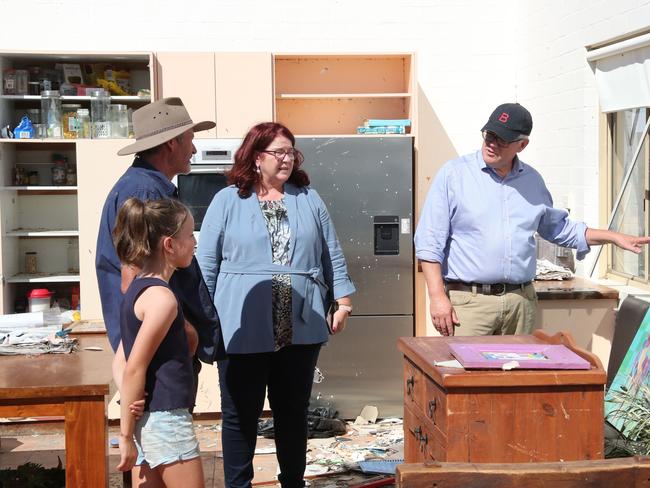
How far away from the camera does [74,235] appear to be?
5625 millimetres

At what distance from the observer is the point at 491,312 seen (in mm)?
3475

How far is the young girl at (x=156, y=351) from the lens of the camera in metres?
2.38

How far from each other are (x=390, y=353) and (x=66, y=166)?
241 cm

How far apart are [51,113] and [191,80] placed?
901 mm

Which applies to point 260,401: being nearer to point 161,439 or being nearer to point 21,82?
point 161,439

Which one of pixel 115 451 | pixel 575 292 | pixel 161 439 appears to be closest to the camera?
pixel 161 439

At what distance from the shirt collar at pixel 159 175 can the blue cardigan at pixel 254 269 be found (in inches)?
20.4

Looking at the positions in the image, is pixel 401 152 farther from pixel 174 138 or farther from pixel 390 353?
pixel 174 138

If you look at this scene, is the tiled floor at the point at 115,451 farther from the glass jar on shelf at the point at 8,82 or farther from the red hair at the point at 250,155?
the glass jar on shelf at the point at 8,82

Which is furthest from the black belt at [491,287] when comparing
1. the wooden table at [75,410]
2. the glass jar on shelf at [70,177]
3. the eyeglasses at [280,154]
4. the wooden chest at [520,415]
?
the glass jar on shelf at [70,177]

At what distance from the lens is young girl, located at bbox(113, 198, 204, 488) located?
238cm

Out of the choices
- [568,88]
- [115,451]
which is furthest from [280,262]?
[568,88]

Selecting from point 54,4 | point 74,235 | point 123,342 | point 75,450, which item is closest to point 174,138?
point 123,342

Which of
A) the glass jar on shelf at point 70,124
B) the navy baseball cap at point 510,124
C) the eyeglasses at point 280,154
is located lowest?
the eyeglasses at point 280,154
